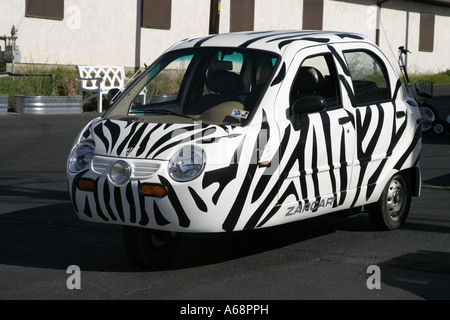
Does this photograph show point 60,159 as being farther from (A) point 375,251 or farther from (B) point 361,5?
(B) point 361,5

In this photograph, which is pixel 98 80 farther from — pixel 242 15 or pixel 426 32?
pixel 426 32

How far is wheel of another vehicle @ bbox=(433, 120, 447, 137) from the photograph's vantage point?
1784 centimetres

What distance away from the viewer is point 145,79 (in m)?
7.77

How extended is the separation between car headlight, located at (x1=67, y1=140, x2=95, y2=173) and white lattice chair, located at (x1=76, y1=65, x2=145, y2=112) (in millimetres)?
14824

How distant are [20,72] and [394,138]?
1670cm

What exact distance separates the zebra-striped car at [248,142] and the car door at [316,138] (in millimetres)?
11

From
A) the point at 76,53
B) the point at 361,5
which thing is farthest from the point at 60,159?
the point at 361,5

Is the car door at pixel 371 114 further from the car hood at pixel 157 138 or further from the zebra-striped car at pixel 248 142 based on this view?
the car hood at pixel 157 138

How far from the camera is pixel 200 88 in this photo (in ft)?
25.1

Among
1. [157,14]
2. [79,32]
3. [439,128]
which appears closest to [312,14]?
[157,14]

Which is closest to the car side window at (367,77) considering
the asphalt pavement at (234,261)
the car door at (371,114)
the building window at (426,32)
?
the car door at (371,114)

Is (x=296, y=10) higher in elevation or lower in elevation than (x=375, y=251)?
higher

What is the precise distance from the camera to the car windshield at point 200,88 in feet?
23.0

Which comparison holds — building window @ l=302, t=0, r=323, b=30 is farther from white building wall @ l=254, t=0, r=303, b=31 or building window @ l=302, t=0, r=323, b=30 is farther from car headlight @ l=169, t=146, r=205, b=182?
car headlight @ l=169, t=146, r=205, b=182
